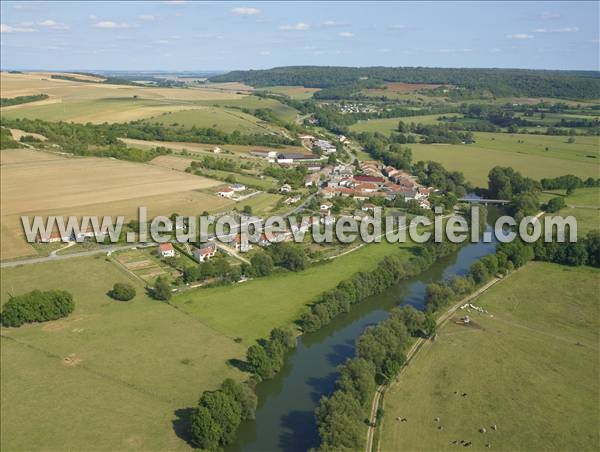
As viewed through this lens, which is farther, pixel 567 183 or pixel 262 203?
pixel 567 183

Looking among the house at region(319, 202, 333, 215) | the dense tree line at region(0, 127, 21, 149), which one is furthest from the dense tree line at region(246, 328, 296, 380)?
the dense tree line at region(0, 127, 21, 149)

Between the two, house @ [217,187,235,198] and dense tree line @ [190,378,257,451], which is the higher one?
house @ [217,187,235,198]

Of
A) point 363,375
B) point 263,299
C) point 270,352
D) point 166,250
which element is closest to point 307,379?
point 270,352

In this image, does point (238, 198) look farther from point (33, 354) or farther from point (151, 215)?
point (33, 354)

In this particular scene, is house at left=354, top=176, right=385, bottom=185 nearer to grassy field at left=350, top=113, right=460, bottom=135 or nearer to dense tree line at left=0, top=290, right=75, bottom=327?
grassy field at left=350, top=113, right=460, bottom=135

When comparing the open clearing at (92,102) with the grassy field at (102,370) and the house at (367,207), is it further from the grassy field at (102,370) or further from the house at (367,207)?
the grassy field at (102,370)

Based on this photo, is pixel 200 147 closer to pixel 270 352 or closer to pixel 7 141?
pixel 7 141
